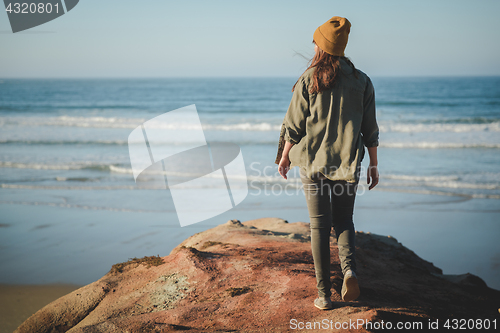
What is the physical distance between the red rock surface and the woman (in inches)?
10.9

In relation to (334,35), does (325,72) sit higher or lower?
lower

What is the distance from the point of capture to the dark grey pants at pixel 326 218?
7.20 feet

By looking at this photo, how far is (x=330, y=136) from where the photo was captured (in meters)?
2.14

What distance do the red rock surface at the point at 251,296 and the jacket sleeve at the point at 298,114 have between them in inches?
42.1

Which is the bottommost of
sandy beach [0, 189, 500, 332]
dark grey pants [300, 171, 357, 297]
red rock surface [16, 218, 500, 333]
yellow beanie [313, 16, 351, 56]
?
sandy beach [0, 189, 500, 332]

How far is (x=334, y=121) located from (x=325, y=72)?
0.96 ft

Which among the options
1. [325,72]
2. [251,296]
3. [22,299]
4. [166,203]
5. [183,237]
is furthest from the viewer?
[166,203]

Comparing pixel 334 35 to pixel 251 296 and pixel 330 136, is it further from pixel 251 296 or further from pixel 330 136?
pixel 251 296

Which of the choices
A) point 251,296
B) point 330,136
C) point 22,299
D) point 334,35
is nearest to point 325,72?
point 334,35

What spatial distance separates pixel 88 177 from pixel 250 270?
23.8 feet

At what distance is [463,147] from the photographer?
38.8 ft

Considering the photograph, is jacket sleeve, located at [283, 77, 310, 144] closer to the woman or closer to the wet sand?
the woman

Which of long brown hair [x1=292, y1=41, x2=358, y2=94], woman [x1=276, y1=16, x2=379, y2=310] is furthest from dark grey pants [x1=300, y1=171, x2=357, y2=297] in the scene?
long brown hair [x1=292, y1=41, x2=358, y2=94]

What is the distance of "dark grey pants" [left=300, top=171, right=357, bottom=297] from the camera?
2.20 meters
